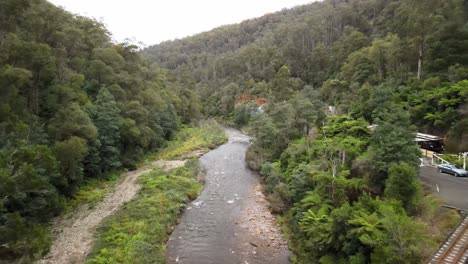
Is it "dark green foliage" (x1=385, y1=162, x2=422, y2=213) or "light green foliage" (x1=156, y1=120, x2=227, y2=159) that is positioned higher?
"dark green foliage" (x1=385, y1=162, x2=422, y2=213)

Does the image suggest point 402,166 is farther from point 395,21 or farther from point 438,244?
point 395,21

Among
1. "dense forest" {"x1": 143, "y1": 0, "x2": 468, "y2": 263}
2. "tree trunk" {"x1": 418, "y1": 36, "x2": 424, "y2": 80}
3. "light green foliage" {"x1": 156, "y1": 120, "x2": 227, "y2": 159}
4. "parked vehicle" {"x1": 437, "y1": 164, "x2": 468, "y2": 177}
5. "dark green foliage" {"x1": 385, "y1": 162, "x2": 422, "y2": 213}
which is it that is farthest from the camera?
"light green foliage" {"x1": 156, "y1": 120, "x2": 227, "y2": 159}

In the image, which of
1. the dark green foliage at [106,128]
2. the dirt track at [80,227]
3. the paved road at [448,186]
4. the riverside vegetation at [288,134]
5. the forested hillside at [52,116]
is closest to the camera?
the forested hillside at [52,116]

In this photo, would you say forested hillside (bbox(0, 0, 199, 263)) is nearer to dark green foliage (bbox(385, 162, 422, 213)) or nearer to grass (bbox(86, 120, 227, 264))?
grass (bbox(86, 120, 227, 264))

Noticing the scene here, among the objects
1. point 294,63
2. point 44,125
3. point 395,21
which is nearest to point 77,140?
point 44,125

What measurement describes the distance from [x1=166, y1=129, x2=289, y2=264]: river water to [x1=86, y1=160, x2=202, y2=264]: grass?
787mm

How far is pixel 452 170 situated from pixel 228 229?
1607cm

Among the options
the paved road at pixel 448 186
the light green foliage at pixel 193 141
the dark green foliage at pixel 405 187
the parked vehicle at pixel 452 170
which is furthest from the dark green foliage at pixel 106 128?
the parked vehicle at pixel 452 170

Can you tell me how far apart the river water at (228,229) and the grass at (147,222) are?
79cm

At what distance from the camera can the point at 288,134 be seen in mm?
34969

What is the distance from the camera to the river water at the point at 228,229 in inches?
734

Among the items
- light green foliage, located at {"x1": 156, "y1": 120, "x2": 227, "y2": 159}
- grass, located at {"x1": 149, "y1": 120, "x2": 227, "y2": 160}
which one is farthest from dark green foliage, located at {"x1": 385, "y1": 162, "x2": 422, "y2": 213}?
light green foliage, located at {"x1": 156, "y1": 120, "x2": 227, "y2": 159}

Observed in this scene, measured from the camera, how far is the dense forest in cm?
1497

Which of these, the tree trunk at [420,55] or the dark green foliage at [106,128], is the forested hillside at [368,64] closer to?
the tree trunk at [420,55]
